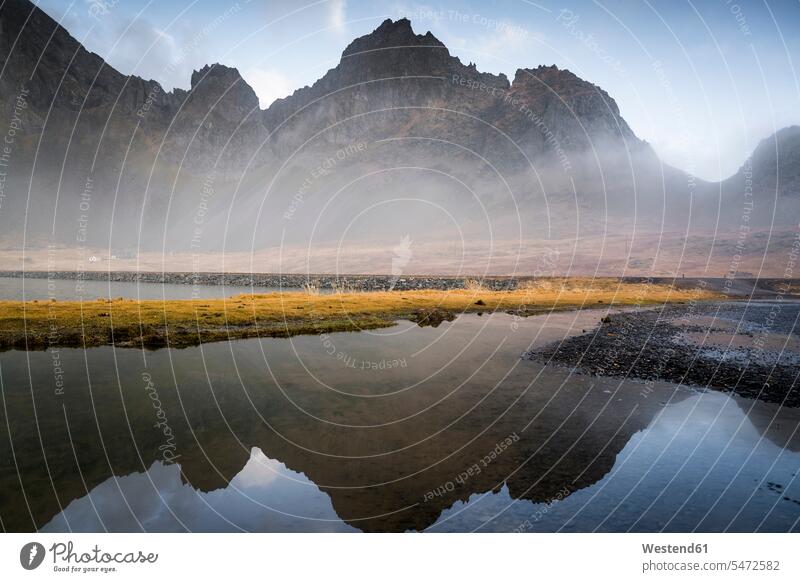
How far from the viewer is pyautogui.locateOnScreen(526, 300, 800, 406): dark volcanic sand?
1909 centimetres

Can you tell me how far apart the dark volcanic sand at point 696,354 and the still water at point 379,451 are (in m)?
1.94

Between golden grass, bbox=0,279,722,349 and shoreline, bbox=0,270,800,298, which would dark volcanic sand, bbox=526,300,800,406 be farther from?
shoreline, bbox=0,270,800,298

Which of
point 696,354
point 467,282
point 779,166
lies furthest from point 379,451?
point 779,166

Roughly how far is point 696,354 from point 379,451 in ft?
67.4

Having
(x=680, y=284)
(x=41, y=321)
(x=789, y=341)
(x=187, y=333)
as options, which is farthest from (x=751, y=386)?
(x=680, y=284)

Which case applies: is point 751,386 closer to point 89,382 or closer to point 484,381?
point 484,381

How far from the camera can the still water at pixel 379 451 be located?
9.31m

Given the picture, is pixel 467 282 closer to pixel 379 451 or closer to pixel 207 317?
pixel 207 317

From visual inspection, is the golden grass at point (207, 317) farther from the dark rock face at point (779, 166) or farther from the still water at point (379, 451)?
the dark rock face at point (779, 166)

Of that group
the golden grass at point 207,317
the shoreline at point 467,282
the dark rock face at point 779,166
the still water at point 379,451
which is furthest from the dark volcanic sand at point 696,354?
the dark rock face at point 779,166

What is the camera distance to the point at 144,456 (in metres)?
12.0

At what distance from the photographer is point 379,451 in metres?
12.7

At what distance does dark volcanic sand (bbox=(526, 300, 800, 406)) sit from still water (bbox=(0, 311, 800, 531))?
1.94m

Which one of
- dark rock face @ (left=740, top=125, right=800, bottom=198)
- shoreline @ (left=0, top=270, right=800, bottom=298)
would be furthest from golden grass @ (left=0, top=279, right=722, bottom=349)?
dark rock face @ (left=740, top=125, right=800, bottom=198)
